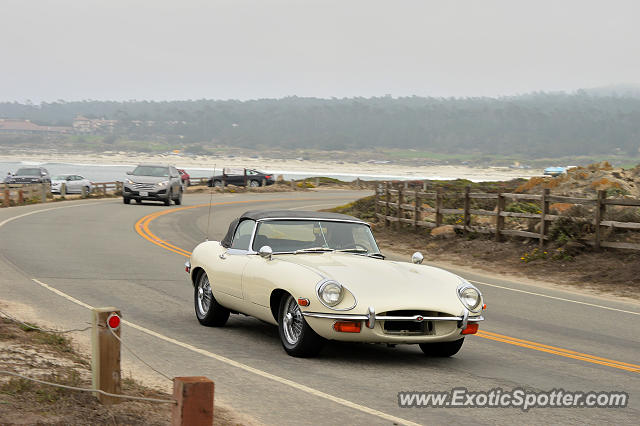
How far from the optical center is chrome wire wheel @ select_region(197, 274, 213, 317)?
1108 cm

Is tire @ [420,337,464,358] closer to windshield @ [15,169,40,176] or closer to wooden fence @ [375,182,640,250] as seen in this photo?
wooden fence @ [375,182,640,250]

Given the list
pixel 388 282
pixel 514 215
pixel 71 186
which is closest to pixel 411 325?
pixel 388 282

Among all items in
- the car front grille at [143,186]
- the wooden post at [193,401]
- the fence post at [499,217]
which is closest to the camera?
the wooden post at [193,401]

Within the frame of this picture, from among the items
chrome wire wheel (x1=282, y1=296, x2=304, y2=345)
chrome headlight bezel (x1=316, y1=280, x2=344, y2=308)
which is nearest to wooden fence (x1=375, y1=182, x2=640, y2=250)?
chrome wire wheel (x1=282, y1=296, x2=304, y2=345)

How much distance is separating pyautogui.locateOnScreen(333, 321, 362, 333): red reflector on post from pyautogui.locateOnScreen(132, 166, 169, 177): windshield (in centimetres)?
3516

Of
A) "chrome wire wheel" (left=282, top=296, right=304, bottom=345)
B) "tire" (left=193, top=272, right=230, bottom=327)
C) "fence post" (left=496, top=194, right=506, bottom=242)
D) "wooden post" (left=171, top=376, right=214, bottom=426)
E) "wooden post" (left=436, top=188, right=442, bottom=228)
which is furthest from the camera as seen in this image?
"wooden post" (left=436, top=188, right=442, bottom=228)

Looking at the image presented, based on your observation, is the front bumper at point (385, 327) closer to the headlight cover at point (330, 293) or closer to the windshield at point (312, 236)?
the headlight cover at point (330, 293)

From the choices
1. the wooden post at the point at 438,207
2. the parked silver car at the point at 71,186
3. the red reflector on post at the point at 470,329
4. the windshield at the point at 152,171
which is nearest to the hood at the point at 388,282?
the red reflector on post at the point at 470,329

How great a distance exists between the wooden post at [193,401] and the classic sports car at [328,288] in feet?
10.7

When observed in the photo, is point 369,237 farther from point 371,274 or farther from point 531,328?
point 531,328

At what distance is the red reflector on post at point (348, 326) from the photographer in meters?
8.52

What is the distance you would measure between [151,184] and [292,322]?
33.9m

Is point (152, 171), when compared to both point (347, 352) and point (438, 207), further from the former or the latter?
point (347, 352)

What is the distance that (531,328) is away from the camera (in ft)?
39.8
